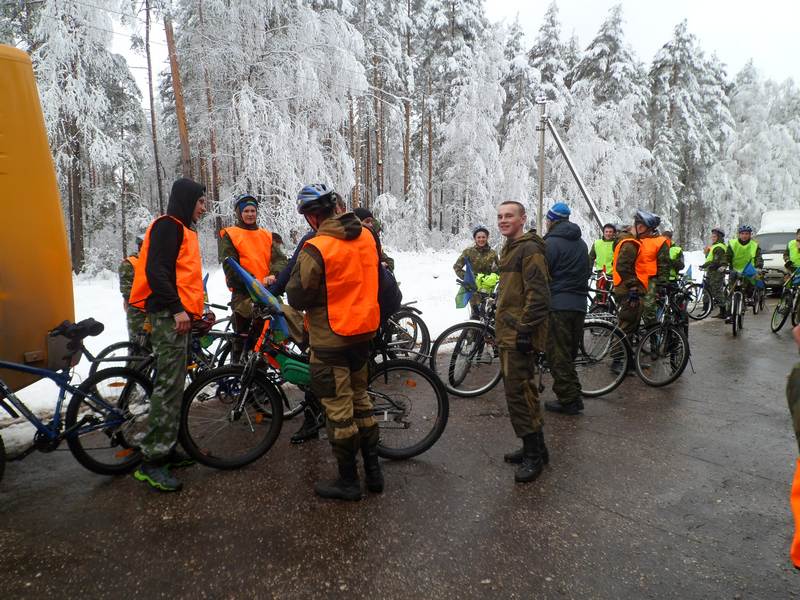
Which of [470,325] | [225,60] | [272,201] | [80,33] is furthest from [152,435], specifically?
[80,33]

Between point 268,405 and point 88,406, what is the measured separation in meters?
1.30

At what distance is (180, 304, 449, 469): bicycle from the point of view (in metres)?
3.79

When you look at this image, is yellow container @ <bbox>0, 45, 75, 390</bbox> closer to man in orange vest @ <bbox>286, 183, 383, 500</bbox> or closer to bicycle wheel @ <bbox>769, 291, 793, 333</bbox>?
man in orange vest @ <bbox>286, 183, 383, 500</bbox>

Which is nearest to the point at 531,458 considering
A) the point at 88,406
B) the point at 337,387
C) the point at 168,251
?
the point at 337,387

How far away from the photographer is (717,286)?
448 inches

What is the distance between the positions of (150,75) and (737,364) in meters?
23.4

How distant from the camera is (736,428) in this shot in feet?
Result: 15.6

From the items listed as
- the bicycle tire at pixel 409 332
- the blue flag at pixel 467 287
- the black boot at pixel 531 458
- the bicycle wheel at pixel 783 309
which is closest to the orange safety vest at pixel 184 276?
the black boot at pixel 531 458

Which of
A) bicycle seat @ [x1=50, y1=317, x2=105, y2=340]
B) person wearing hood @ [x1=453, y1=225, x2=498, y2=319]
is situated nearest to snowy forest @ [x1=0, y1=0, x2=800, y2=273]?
person wearing hood @ [x1=453, y1=225, x2=498, y2=319]

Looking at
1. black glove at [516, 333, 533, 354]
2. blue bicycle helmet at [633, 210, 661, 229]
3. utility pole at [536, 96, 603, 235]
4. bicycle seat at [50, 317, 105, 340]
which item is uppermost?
utility pole at [536, 96, 603, 235]

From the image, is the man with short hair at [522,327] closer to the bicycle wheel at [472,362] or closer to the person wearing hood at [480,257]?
the bicycle wheel at [472,362]

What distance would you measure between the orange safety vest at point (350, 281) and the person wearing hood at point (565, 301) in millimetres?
2514

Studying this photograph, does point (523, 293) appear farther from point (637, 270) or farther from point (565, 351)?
point (637, 270)

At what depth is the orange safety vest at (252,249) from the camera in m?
5.33
